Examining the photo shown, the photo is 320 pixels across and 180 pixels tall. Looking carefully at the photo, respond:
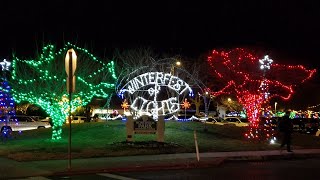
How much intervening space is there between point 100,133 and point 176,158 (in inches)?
377

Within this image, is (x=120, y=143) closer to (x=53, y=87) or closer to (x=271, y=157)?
(x=53, y=87)

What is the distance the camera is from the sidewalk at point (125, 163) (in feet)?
52.7

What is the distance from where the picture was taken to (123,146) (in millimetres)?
22922

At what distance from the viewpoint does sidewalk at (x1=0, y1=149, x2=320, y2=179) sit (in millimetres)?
16078

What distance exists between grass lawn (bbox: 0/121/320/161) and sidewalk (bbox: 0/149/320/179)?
3.71 ft

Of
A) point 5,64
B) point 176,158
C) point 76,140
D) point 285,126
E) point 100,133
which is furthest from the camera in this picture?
point 5,64

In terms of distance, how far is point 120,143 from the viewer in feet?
76.5

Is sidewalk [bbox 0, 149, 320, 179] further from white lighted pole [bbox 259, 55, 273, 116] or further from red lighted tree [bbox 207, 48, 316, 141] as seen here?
white lighted pole [bbox 259, 55, 273, 116]

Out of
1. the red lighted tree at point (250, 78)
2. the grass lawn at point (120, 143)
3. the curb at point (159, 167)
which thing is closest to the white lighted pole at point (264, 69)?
the red lighted tree at point (250, 78)

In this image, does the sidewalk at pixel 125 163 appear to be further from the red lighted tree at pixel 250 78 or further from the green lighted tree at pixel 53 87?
the green lighted tree at pixel 53 87

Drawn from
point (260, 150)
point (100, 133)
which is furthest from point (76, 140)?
point (260, 150)

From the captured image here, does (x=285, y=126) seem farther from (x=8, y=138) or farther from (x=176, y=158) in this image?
(x=8, y=138)

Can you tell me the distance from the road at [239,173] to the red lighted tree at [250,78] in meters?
9.46

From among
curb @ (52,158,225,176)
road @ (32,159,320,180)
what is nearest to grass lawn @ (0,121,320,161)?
curb @ (52,158,225,176)
